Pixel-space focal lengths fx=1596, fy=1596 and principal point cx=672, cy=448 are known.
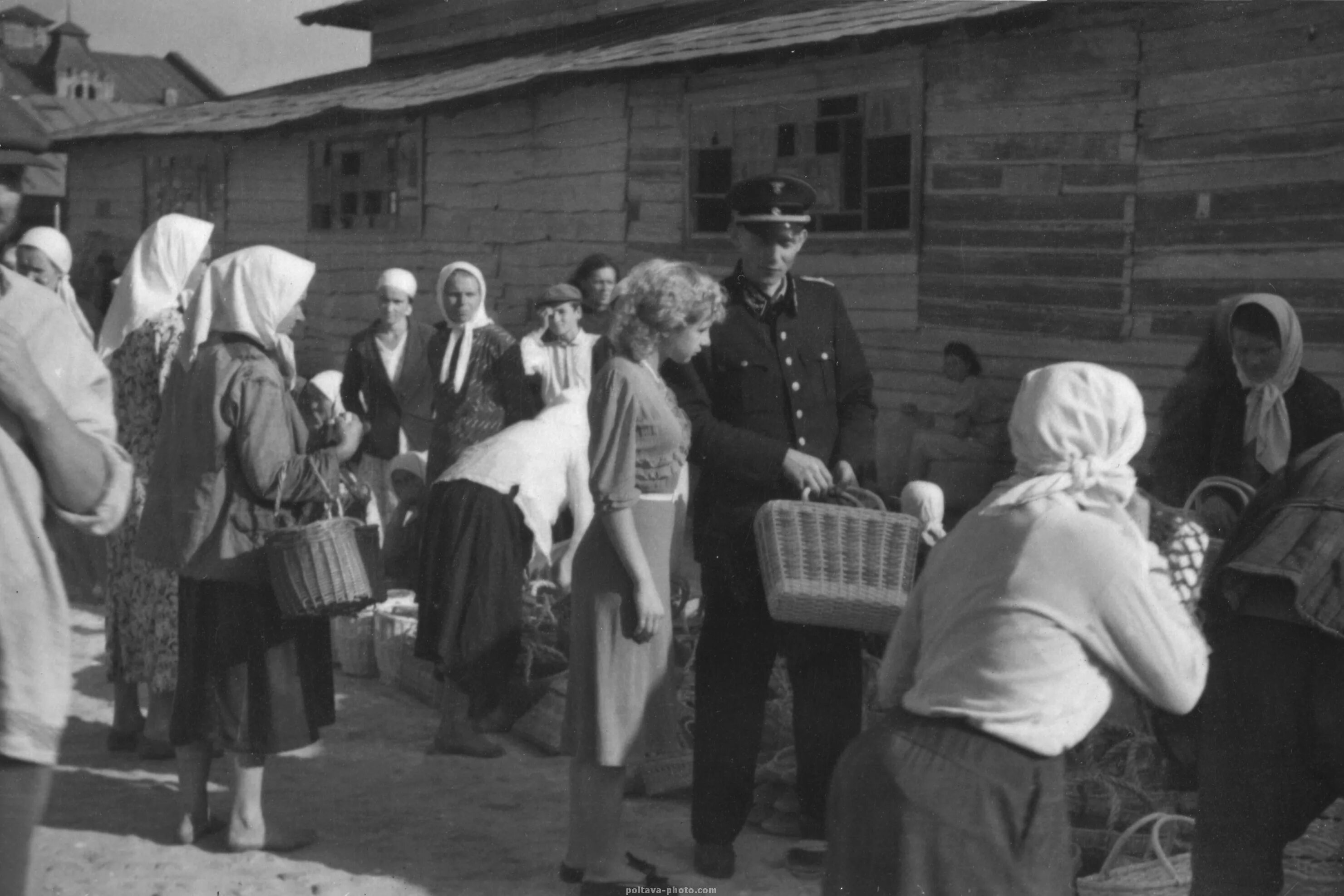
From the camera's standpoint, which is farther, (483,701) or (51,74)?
(51,74)

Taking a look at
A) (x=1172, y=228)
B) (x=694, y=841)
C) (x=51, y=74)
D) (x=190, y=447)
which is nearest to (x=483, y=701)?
(x=694, y=841)

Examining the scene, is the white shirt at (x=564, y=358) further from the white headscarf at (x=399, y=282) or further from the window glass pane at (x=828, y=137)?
the window glass pane at (x=828, y=137)

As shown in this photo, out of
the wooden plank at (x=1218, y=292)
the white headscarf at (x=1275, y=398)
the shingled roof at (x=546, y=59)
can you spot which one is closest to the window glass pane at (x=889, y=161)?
the shingled roof at (x=546, y=59)

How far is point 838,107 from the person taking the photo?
10672 mm

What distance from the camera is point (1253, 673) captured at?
11.5 ft

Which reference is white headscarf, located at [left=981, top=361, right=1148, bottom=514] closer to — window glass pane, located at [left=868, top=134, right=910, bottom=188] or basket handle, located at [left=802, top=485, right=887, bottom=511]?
basket handle, located at [left=802, top=485, right=887, bottom=511]

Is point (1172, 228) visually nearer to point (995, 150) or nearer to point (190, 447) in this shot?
point (995, 150)

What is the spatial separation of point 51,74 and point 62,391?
36545mm

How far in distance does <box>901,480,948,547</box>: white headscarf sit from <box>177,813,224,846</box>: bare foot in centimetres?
247

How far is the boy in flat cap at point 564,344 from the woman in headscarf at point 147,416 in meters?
2.25

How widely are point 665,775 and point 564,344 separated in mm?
3056

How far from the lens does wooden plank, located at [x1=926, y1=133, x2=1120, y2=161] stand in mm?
9102

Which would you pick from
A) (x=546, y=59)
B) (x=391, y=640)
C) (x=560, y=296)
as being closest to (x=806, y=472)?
(x=391, y=640)

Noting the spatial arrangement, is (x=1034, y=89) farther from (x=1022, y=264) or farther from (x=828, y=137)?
(x=828, y=137)
